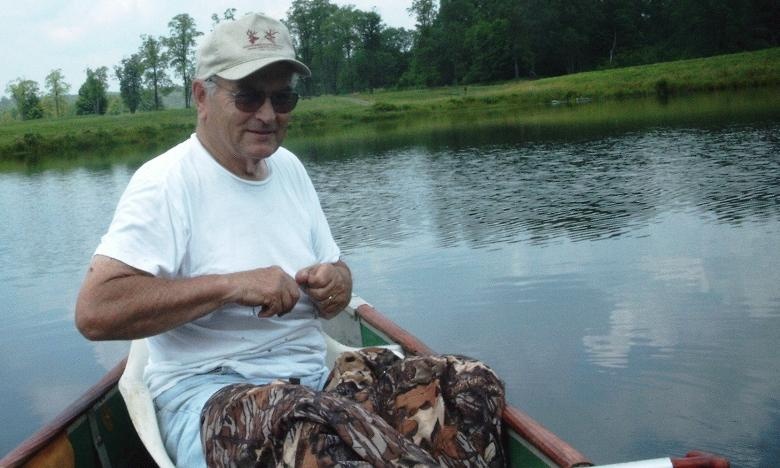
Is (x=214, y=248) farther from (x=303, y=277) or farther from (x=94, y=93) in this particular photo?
(x=94, y=93)

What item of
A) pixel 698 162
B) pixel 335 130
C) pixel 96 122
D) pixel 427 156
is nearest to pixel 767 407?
pixel 698 162

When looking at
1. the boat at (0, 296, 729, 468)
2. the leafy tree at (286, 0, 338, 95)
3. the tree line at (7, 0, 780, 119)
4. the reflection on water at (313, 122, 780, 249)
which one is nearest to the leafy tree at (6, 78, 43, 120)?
the tree line at (7, 0, 780, 119)

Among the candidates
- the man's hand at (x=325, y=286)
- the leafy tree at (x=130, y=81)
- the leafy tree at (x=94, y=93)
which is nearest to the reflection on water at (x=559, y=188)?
the man's hand at (x=325, y=286)

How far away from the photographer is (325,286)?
3.11 meters

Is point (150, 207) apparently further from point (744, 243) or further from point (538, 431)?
point (744, 243)

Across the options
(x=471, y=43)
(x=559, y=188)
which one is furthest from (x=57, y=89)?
(x=559, y=188)

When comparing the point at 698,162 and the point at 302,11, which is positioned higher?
the point at 302,11

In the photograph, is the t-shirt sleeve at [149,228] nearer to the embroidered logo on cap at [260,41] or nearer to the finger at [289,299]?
the finger at [289,299]

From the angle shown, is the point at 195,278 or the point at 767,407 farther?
the point at 767,407

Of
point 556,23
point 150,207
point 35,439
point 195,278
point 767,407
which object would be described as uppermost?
point 556,23

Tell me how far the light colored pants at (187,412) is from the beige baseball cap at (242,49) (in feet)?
3.41

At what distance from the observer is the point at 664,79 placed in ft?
188

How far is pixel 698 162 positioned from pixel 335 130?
35.8 metres

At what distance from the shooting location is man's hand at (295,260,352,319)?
310 cm
